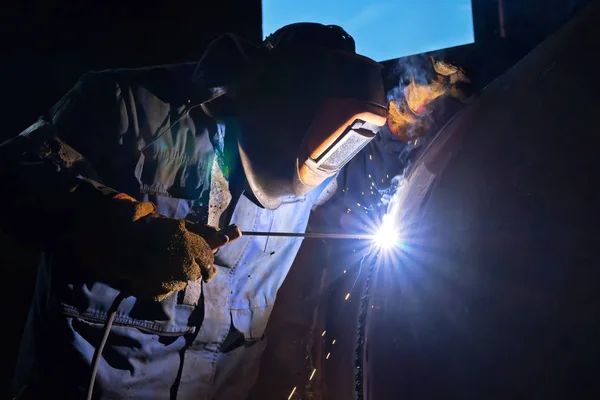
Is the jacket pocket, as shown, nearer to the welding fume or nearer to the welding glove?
the welding fume

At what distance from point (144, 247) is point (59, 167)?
41 cm

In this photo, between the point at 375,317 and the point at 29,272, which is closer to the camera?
the point at 375,317

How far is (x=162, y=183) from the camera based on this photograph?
4.93 feet

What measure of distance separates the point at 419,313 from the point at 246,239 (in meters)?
0.88

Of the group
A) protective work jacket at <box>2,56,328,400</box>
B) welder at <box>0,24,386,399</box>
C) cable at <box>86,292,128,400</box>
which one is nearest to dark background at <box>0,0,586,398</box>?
welder at <box>0,24,386,399</box>

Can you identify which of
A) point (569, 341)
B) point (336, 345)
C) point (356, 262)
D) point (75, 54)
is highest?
point (75, 54)

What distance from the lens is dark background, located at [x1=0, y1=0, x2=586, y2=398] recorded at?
2217mm

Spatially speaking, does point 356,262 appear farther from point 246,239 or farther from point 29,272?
point 29,272

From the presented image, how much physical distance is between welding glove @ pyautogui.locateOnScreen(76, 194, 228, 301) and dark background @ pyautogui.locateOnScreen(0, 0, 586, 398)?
0.83 meters

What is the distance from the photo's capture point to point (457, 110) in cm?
128

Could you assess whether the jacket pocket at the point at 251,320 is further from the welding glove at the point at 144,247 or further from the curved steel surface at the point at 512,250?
the curved steel surface at the point at 512,250

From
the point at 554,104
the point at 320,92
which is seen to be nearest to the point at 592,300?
the point at 554,104

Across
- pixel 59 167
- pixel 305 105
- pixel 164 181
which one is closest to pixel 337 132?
pixel 305 105

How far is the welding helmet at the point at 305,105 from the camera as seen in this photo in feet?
4.42
